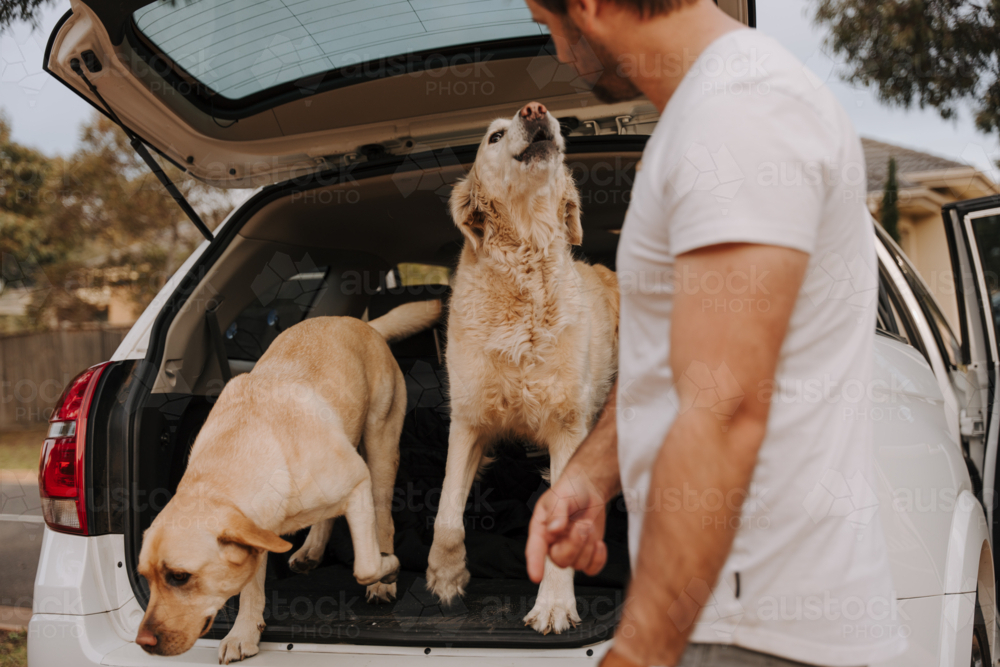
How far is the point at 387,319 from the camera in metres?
3.16

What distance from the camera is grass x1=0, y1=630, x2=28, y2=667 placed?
3.12m

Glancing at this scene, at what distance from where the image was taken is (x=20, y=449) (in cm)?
1029

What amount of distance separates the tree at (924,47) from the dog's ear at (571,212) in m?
1.45

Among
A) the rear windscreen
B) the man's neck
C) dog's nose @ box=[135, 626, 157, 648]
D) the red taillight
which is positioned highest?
the rear windscreen

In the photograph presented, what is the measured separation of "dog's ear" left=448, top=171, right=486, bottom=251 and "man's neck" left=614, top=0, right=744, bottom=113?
185 cm

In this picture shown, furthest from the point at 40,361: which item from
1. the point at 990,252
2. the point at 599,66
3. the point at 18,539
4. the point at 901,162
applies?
the point at 901,162

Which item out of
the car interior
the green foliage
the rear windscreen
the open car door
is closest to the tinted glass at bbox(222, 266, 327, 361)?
the car interior

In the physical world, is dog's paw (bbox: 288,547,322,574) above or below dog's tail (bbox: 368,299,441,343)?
below

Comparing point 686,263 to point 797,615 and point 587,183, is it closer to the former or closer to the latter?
point 797,615

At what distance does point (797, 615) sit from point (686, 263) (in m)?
0.44

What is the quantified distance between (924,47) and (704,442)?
4.83 metres

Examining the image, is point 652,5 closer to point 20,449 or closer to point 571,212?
point 571,212

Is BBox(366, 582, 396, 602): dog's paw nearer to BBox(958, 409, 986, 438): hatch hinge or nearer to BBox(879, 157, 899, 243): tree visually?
BBox(958, 409, 986, 438): hatch hinge

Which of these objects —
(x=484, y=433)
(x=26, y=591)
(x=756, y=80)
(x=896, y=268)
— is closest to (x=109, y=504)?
(x=484, y=433)
